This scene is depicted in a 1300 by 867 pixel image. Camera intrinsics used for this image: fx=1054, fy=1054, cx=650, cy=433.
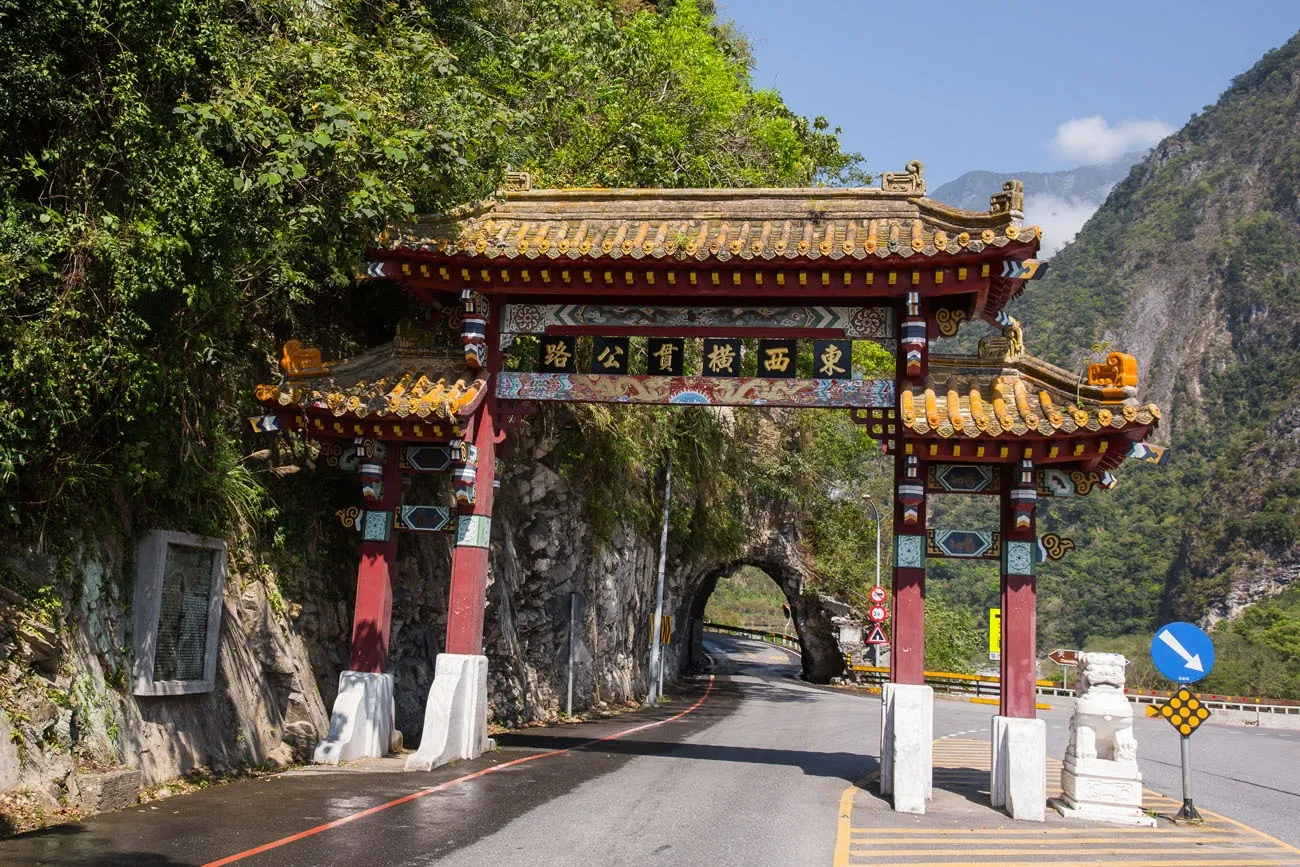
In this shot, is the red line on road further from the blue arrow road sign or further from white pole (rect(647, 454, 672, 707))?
white pole (rect(647, 454, 672, 707))

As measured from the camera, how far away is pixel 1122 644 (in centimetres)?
7600

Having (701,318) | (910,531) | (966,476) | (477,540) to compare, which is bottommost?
(477,540)

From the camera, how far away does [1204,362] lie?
112 metres

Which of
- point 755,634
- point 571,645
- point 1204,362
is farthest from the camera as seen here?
point 1204,362

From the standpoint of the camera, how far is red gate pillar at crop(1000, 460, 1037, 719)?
11.4m

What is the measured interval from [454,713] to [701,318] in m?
5.46

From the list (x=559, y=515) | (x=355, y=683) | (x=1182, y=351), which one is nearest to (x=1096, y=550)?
(x=1182, y=351)

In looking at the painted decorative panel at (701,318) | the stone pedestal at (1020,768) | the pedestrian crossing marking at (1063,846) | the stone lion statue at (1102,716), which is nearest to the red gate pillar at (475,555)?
the painted decorative panel at (701,318)

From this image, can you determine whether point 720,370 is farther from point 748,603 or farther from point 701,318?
point 748,603

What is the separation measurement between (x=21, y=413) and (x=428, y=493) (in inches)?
297

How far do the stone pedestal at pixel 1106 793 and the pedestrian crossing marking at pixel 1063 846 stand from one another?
19 centimetres

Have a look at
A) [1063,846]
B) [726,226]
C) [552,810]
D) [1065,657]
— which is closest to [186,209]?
[552,810]

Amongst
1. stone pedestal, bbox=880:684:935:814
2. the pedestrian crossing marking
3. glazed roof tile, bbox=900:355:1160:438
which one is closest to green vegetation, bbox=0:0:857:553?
glazed roof tile, bbox=900:355:1160:438

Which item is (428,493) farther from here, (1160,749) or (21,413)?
(1160,749)
